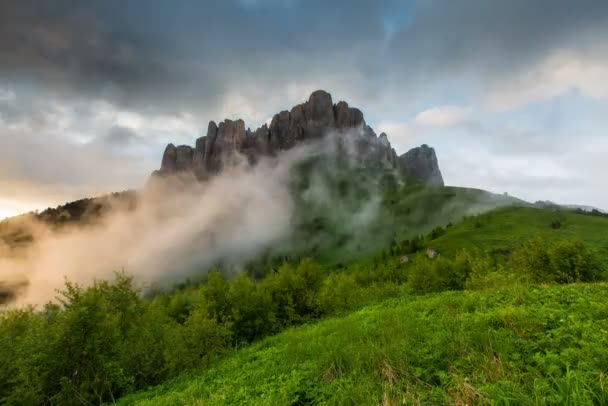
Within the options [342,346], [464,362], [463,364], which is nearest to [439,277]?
[342,346]

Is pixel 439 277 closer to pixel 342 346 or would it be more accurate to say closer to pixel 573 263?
pixel 573 263

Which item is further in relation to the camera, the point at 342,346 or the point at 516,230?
the point at 516,230

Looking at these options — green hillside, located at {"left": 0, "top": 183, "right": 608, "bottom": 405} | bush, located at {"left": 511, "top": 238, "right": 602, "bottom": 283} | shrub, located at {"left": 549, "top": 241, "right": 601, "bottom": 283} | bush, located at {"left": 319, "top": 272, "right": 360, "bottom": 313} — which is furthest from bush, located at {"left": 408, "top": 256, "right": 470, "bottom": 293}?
shrub, located at {"left": 549, "top": 241, "right": 601, "bottom": 283}

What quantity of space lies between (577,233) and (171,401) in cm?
15922

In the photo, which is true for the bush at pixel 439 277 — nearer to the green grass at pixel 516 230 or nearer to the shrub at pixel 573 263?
the shrub at pixel 573 263

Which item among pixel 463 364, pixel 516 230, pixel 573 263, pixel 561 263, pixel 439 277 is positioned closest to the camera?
pixel 463 364

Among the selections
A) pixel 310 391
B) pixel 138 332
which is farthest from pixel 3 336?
pixel 310 391

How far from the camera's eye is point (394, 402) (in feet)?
21.8

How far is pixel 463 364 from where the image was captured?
8.54 m

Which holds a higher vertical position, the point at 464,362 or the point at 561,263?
the point at 464,362

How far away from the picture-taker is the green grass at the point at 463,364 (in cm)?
620

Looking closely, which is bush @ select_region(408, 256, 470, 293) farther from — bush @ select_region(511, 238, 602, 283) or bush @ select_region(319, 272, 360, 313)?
bush @ select_region(319, 272, 360, 313)

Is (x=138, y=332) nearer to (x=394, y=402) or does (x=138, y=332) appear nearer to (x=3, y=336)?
(x=3, y=336)

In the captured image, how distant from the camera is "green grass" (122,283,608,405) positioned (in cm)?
620
